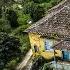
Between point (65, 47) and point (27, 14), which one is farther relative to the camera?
point (27, 14)

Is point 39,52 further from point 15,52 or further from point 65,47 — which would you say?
point 65,47

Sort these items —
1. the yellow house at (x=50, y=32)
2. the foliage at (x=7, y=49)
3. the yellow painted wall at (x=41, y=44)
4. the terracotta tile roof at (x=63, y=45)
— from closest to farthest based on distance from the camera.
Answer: the terracotta tile roof at (x=63, y=45)
the yellow house at (x=50, y=32)
the yellow painted wall at (x=41, y=44)
the foliage at (x=7, y=49)

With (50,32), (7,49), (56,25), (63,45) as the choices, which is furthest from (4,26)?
(63,45)

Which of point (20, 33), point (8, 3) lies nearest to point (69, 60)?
point (20, 33)

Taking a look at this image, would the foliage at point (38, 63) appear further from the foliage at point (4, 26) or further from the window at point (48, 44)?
the foliage at point (4, 26)

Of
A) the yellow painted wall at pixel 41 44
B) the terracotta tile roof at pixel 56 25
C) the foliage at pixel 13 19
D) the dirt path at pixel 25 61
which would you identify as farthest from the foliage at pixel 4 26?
the terracotta tile roof at pixel 56 25

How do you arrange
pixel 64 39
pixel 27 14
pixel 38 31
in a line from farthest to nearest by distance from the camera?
pixel 27 14
pixel 38 31
pixel 64 39

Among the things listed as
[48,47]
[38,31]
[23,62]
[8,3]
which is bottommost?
[23,62]
